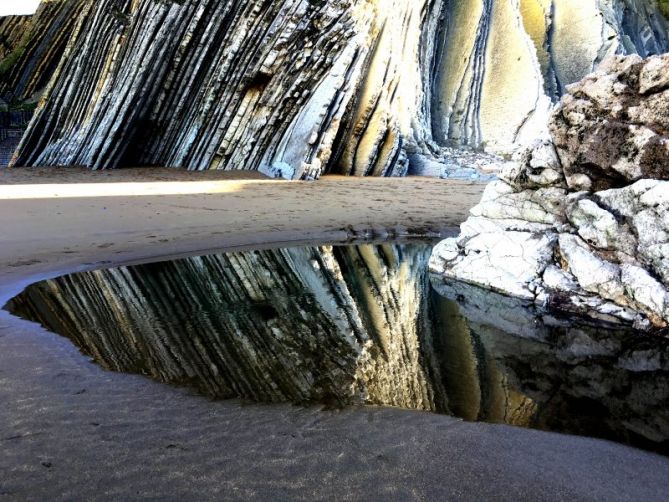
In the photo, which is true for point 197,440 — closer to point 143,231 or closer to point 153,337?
point 153,337

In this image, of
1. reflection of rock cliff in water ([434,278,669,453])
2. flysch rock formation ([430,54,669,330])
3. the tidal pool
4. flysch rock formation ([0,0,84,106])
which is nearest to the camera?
reflection of rock cliff in water ([434,278,669,453])

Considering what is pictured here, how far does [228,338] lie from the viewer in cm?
335

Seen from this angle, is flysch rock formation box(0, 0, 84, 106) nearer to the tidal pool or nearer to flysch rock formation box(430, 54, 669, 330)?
the tidal pool

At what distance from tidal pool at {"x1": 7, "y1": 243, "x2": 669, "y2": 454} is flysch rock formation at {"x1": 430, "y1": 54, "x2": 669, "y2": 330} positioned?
0.30 meters

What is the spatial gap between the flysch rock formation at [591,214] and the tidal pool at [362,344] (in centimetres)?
30

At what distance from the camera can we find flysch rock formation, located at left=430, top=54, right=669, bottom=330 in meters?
4.21

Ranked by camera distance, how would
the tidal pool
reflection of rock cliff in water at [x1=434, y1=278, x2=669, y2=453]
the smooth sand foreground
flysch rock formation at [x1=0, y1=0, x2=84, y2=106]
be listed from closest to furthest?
1. the smooth sand foreground
2. reflection of rock cliff in water at [x1=434, y1=278, x2=669, y2=453]
3. the tidal pool
4. flysch rock formation at [x1=0, y1=0, x2=84, y2=106]

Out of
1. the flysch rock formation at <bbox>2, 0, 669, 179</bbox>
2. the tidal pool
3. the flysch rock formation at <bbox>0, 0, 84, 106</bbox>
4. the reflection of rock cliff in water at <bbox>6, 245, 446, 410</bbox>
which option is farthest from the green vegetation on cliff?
the tidal pool

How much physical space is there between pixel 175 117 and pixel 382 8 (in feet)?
20.4

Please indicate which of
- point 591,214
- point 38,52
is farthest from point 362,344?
point 38,52

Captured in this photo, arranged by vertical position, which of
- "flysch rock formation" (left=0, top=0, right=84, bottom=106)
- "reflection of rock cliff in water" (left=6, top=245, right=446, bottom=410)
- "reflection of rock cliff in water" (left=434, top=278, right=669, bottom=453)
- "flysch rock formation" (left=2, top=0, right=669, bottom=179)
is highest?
"flysch rock formation" (left=0, top=0, right=84, bottom=106)

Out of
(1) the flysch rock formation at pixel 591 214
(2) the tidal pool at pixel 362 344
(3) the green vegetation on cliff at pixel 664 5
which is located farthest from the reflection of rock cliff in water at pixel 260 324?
(3) the green vegetation on cliff at pixel 664 5

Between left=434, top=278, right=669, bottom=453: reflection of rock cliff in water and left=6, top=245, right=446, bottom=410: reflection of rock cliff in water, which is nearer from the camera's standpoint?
left=434, top=278, right=669, bottom=453: reflection of rock cliff in water

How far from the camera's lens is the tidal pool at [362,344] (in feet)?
8.57
